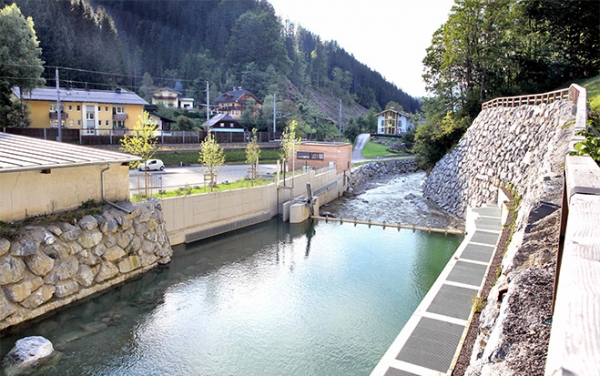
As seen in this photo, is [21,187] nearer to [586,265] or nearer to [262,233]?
[262,233]

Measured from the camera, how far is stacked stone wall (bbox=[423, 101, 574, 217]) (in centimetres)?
2333

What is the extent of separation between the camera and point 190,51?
113m

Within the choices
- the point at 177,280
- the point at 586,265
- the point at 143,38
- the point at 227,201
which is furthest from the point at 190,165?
the point at 143,38

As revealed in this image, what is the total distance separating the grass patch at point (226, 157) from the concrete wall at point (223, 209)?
1609cm

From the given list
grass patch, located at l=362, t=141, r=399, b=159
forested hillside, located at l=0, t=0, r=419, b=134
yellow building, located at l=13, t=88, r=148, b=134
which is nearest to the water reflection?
yellow building, located at l=13, t=88, r=148, b=134

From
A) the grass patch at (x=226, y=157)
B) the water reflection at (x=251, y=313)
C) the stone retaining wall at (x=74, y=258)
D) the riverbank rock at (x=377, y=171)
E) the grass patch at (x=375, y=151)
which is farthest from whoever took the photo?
the grass patch at (x=375, y=151)

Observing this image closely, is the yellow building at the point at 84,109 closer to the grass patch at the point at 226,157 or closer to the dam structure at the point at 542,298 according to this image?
the grass patch at the point at 226,157

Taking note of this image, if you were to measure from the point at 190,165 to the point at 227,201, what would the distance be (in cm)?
2020

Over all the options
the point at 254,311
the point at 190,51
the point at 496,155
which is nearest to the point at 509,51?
the point at 496,155

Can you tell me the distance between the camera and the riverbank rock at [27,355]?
1162cm

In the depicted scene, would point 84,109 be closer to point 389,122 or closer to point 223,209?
point 223,209

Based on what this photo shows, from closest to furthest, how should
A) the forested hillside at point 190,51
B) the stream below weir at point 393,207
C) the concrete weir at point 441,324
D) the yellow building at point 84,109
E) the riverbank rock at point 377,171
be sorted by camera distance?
the concrete weir at point 441,324, the stream below weir at point 393,207, the yellow building at point 84,109, the riverbank rock at point 377,171, the forested hillside at point 190,51

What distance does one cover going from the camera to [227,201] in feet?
88.5

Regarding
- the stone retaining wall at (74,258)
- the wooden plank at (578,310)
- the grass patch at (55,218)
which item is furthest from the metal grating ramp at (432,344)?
the grass patch at (55,218)
